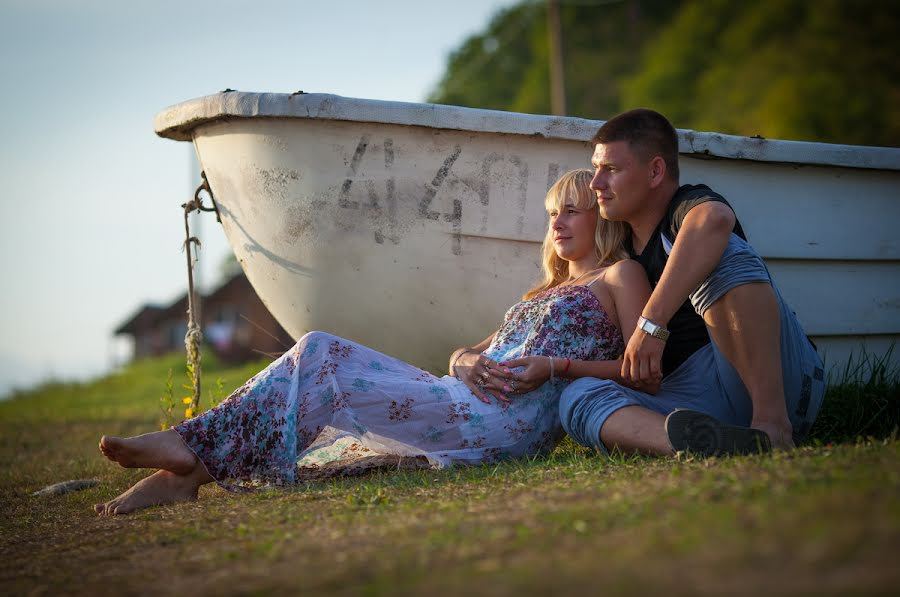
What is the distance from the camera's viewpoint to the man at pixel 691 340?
2.46 m

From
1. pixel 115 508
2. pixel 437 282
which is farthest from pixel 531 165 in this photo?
pixel 115 508

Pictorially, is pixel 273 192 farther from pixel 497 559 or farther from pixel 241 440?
pixel 497 559

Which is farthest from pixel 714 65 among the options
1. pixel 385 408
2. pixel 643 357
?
pixel 385 408

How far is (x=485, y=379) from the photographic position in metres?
2.78

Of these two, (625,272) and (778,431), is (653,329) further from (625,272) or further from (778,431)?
(778,431)

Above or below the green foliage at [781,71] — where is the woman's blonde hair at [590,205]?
below

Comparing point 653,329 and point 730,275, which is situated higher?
point 730,275

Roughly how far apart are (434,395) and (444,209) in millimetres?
844

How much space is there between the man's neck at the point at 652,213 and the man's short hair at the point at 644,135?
52mm

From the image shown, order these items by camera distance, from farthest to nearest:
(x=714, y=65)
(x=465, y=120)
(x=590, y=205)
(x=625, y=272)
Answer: (x=714, y=65) < (x=465, y=120) < (x=590, y=205) < (x=625, y=272)

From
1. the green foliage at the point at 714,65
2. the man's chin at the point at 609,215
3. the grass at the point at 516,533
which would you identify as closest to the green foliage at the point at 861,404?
the grass at the point at 516,533

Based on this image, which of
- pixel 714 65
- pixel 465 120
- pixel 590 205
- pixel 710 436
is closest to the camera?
pixel 710 436

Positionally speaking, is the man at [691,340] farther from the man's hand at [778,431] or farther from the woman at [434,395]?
the woman at [434,395]

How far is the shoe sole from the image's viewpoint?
7.60 feet
